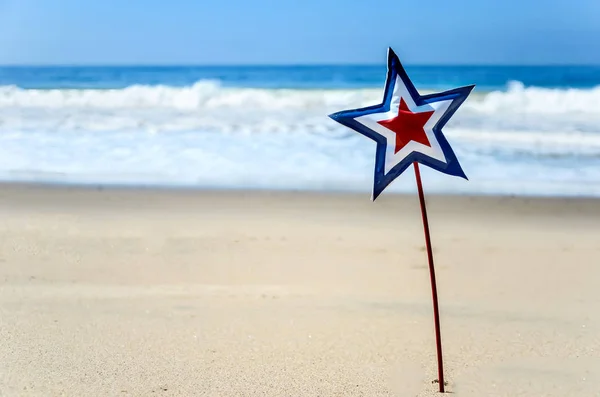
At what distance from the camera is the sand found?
3848 mm

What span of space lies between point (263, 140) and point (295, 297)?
26.7 feet

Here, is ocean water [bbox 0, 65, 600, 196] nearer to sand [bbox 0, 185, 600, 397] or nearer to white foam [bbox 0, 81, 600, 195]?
white foam [bbox 0, 81, 600, 195]

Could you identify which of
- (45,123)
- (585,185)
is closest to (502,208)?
(585,185)

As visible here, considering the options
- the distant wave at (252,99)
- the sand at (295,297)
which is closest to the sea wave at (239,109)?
the distant wave at (252,99)

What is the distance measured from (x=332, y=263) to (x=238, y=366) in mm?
2076

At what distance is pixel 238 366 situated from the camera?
3.94 metres

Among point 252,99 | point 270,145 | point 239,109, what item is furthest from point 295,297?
point 252,99

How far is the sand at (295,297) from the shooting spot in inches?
151

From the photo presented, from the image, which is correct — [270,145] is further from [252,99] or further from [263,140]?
[252,99]

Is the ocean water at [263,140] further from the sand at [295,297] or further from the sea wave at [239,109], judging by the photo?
the sand at [295,297]

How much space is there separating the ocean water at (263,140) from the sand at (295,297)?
1.33m

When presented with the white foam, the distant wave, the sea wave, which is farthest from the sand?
the distant wave

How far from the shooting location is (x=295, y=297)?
511cm

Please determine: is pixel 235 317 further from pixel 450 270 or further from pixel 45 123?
pixel 45 123
